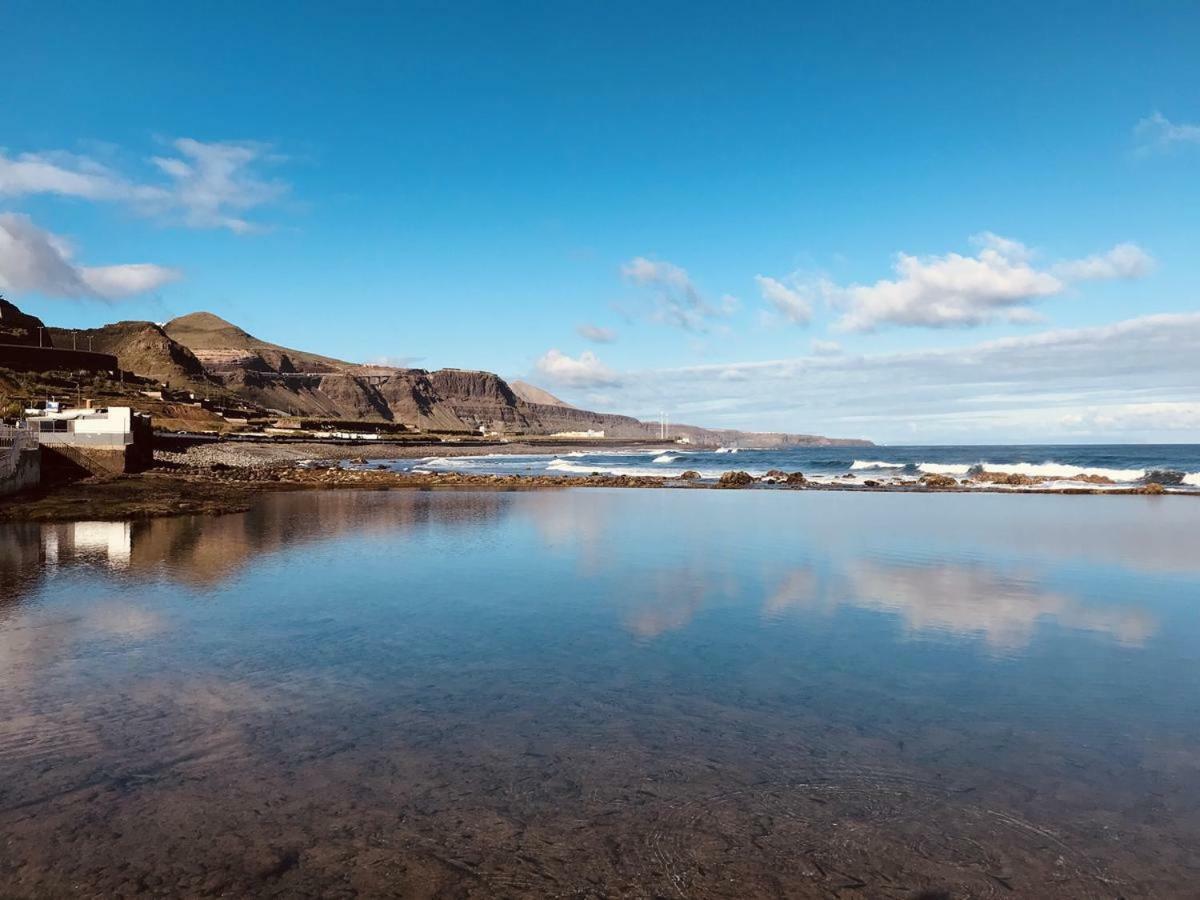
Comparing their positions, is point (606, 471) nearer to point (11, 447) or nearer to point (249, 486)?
point (249, 486)

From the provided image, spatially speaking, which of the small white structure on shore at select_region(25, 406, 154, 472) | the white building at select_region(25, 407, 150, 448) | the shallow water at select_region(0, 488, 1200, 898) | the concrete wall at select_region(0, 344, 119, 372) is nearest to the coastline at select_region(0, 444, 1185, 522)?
the small white structure on shore at select_region(25, 406, 154, 472)

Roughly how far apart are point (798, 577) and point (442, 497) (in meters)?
28.1

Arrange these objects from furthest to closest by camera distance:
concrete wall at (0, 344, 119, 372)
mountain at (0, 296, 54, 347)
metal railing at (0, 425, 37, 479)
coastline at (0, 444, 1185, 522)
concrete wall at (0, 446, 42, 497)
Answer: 1. mountain at (0, 296, 54, 347)
2. concrete wall at (0, 344, 119, 372)
3. concrete wall at (0, 446, 42, 497)
4. metal railing at (0, 425, 37, 479)
5. coastline at (0, 444, 1185, 522)

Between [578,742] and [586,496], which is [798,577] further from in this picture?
[586,496]

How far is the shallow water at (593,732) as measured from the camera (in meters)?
4.97

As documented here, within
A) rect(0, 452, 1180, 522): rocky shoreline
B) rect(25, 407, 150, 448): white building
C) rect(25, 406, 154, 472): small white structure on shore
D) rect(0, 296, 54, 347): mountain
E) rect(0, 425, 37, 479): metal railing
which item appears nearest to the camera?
rect(0, 452, 1180, 522): rocky shoreline

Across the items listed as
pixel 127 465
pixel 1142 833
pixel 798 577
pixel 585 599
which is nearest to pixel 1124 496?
pixel 798 577

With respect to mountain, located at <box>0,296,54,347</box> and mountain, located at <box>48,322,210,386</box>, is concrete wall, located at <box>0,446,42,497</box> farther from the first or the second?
mountain, located at <box>48,322,210,386</box>

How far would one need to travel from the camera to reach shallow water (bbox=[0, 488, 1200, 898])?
4973 millimetres

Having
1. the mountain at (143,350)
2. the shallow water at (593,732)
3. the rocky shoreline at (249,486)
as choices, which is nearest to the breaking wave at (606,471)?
the rocky shoreline at (249,486)

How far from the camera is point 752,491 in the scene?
48.8m

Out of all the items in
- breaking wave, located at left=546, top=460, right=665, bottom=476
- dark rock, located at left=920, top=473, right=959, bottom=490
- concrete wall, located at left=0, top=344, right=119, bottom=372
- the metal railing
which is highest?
concrete wall, located at left=0, top=344, right=119, bottom=372

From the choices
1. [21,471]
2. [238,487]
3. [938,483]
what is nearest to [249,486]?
[238,487]

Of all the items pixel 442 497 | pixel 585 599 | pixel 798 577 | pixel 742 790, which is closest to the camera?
pixel 742 790
